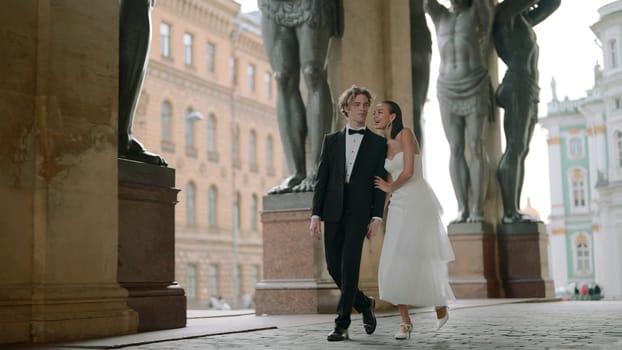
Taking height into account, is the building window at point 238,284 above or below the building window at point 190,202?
below

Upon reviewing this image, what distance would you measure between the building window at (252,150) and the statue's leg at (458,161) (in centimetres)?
3847

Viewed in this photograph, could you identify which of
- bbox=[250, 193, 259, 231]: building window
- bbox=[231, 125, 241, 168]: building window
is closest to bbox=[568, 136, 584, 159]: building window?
bbox=[250, 193, 259, 231]: building window

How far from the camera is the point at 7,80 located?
6207 mm

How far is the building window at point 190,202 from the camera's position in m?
46.6

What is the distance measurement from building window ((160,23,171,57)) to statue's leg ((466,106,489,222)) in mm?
32804

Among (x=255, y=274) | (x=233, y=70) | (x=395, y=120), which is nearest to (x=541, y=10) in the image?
(x=395, y=120)

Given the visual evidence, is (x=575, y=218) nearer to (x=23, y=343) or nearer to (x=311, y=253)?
(x=311, y=253)

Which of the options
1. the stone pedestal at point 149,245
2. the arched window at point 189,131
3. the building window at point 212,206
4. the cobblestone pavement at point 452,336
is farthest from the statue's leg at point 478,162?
the arched window at point 189,131

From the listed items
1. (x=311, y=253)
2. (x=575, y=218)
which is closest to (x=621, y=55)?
(x=575, y=218)

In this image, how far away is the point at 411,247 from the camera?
21.1 ft

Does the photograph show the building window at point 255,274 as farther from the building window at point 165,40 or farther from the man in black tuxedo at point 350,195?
the man in black tuxedo at point 350,195

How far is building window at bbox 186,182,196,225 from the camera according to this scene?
4659 centimetres

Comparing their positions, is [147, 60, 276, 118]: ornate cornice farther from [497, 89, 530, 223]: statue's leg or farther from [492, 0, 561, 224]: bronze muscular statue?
[497, 89, 530, 223]: statue's leg

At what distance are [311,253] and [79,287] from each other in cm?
367
